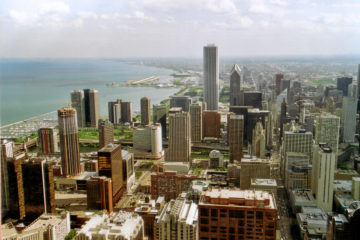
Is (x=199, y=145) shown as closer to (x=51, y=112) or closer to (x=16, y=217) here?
(x=51, y=112)

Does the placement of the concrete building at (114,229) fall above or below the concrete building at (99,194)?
above

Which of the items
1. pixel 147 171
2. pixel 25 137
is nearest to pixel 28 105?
pixel 25 137

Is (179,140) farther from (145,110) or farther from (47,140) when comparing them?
(145,110)

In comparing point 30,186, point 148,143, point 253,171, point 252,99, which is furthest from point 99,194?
point 252,99

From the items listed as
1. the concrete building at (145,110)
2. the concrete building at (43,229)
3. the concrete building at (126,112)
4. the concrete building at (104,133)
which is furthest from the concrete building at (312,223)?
the concrete building at (126,112)

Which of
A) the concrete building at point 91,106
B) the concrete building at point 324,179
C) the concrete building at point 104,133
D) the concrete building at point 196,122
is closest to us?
the concrete building at point 324,179

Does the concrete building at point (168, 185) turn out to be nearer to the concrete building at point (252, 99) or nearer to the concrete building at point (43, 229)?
the concrete building at point (43, 229)
